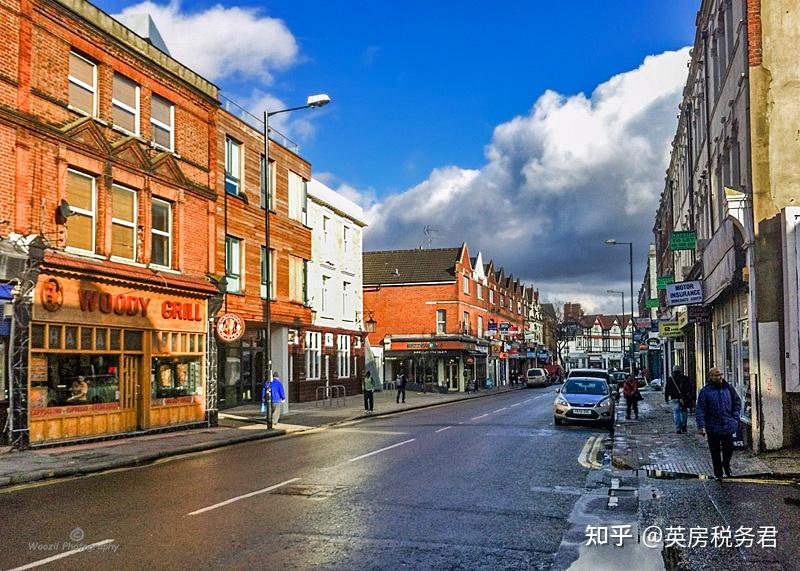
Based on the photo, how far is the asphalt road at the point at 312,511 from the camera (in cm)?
730

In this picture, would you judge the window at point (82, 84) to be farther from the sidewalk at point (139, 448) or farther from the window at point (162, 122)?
the sidewalk at point (139, 448)

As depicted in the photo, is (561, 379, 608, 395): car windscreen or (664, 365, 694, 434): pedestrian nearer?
(664, 365, 694, 434): pedestrian

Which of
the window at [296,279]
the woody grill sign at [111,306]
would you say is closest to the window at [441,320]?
the window at [296,279]

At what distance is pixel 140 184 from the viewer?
2055 cm

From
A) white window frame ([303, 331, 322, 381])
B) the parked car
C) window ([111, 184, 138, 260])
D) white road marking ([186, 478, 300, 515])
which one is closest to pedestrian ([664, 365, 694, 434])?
white road marking ([186, 478, 300, 515])

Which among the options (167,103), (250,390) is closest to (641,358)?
(250,390)

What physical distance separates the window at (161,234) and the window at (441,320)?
3745cm

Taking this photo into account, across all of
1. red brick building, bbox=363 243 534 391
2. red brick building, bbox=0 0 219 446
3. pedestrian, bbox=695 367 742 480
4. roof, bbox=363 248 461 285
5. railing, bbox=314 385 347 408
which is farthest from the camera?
roof, bbox=363 248 461 285

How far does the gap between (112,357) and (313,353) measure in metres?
18.3

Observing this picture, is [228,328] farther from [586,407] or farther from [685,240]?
[685,240]

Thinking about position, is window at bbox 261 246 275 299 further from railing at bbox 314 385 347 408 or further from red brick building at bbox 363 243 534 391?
red brick building at bbox 363 243 534 391

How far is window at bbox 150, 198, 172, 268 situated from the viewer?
21.4 m

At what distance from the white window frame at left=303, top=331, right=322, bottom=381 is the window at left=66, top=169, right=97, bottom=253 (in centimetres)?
1802

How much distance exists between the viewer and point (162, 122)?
862 inches
